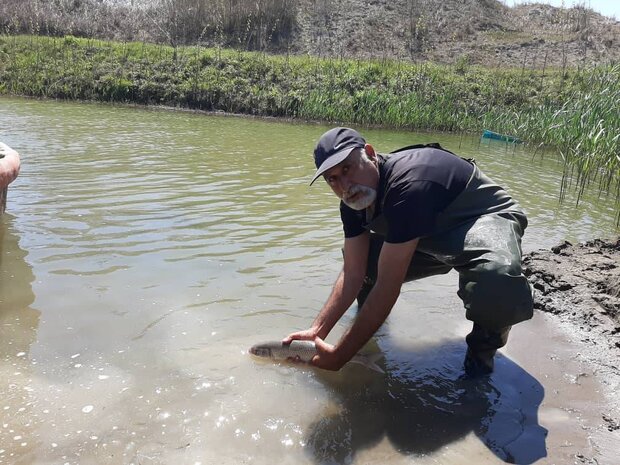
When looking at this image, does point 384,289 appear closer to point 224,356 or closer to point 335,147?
point 335,147

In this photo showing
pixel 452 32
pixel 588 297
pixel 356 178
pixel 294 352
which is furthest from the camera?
pixel 452 32

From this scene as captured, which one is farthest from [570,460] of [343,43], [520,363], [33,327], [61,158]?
[343,43]

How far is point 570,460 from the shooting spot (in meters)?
2.37

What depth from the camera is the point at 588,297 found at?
3912mm

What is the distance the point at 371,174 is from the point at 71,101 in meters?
16.6

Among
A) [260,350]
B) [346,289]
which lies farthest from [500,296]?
[260,350]

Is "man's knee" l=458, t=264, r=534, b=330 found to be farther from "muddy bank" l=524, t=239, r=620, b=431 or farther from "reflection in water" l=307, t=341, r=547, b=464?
"muddy bank" l=524, t=239, r=620, b=431

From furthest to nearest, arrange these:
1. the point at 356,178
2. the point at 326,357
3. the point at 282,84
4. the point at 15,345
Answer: the point at 282,84 → the point at 15,345 → the point at 326,357 → the point at 356,178

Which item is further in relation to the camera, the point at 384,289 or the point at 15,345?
the point at 15,345

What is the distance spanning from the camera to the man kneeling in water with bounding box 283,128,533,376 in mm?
2568

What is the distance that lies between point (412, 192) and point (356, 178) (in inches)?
11.3

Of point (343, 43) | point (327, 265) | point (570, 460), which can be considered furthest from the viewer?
point (343, 43)

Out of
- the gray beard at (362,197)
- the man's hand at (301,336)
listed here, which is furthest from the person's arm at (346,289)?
the gray beard at (362,197)

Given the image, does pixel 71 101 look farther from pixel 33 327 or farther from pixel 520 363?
pixel 520 363
